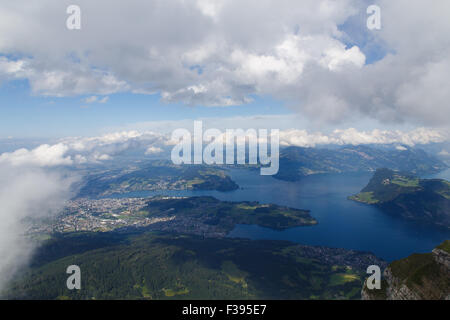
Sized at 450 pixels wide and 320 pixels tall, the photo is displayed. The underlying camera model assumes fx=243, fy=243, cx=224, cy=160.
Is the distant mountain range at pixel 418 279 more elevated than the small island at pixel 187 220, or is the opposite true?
the distant mountain range at pixel 418 279

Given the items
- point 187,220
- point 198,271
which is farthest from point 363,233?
point 187,220

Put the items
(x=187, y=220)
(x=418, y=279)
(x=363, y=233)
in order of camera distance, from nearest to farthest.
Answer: (x=418, y=279)
(x=363, y=233)
(x=187, y=220)

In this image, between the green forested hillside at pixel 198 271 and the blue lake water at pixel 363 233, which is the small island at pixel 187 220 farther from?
the green forested hillside at pixel 198 271

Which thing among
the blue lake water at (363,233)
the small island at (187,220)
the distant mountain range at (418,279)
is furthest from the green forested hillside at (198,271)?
the small island at (187,220)

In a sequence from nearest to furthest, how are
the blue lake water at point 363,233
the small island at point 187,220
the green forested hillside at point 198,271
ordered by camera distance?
the green forested hillside at point 198,271, the blue lake water at point 363,233, the small island at point 187,220

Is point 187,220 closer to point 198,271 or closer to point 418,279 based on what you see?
point 198,271

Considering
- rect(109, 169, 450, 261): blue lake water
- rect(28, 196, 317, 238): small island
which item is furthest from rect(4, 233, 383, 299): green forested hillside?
rect(28, 196, 317, 238): small island
